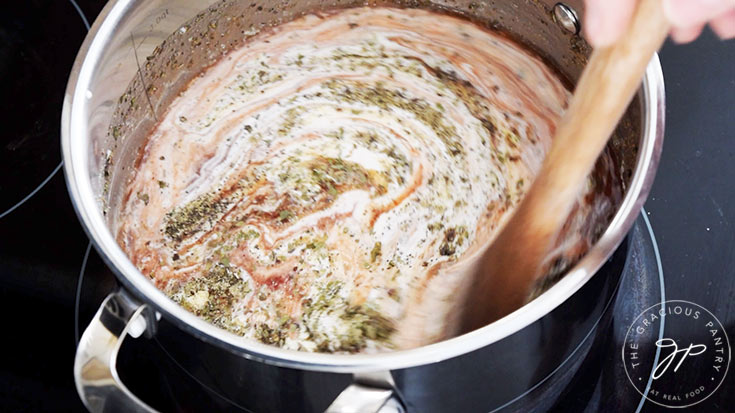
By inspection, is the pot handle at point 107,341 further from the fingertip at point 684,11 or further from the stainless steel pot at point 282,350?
the fingertip at point 684,11

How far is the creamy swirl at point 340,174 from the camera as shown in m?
1.02

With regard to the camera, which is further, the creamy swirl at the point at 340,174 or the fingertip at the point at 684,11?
the creamy swirl at the point at 340,174

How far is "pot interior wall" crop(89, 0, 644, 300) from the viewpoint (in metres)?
0.91

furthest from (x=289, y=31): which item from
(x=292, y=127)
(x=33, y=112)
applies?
(x=33, y=112)

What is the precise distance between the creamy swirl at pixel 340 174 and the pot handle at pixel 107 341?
28cm

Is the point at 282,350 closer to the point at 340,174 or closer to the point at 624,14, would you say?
the point at 624,14

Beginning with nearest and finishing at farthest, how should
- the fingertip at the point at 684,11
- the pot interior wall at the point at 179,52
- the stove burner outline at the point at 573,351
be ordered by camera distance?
the fingertip at the point at 684,11 < the stove burner outline at the point at 573,351 < the pot interior wall at the point at 179,52

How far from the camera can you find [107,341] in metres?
0.70

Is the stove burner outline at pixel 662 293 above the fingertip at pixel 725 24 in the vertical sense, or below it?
below

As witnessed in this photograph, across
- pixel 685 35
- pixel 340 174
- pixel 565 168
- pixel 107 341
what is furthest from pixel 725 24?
pixel 107 341

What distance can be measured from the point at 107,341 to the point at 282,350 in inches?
7.1

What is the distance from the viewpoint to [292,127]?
46.6 inches

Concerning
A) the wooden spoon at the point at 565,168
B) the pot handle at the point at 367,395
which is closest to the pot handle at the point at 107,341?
the pot handle at the point at 367,395

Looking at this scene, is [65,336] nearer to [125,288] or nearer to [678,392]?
[125,288]
